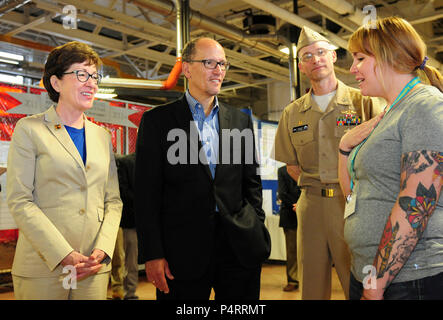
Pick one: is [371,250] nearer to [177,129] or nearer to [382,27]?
[382,27]

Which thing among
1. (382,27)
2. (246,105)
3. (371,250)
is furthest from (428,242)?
(246,105)

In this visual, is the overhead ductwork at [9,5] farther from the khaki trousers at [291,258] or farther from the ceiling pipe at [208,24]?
the khaki trousers at [291,258]

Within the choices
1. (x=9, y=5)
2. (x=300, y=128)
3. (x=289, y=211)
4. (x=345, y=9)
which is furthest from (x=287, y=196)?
(x=9, y=5)

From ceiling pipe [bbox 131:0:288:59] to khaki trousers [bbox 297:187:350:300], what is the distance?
4.17 metres

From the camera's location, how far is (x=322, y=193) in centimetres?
240

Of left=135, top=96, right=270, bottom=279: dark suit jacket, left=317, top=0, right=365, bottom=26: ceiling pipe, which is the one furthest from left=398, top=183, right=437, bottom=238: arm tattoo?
left=317, top=0, right=365, bottom=26: ceiling pipe

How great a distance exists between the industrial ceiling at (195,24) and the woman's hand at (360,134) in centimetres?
385

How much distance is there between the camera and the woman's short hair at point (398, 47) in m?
1.34

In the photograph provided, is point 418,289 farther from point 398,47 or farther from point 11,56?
point 11,56

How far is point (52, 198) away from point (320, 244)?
1486mm

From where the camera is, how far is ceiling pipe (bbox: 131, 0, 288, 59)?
5719 millimetres
